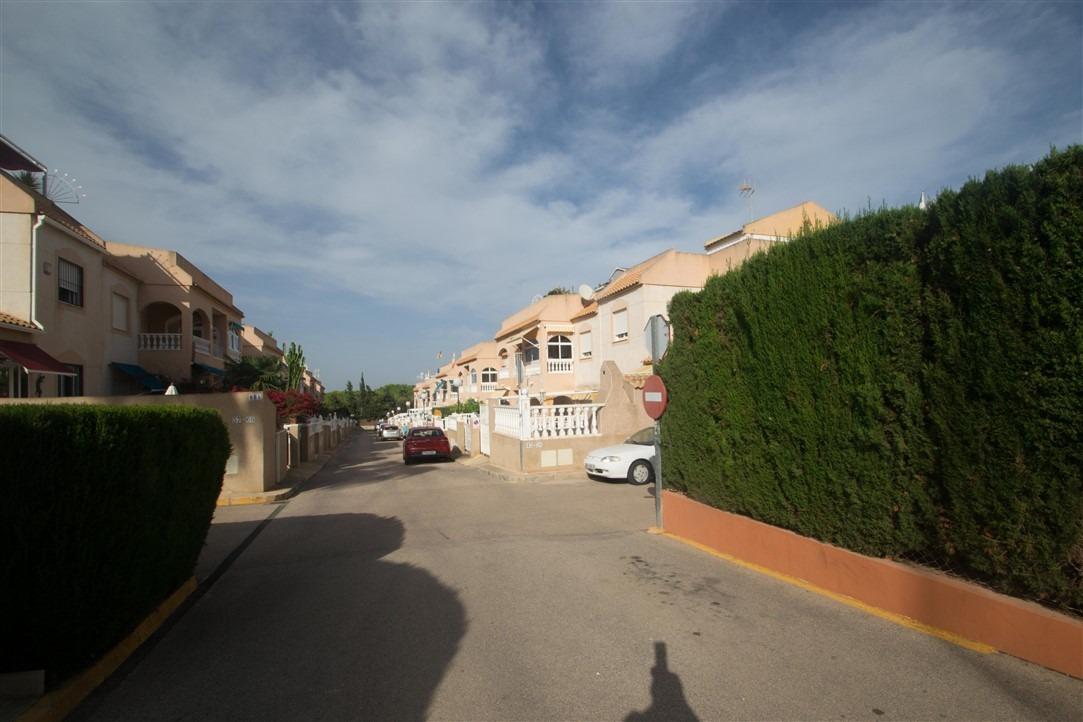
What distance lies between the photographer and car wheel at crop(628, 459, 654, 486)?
48.4 feet

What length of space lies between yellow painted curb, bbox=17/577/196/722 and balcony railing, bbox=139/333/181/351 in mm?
20687

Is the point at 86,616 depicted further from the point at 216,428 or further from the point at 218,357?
the point at 218,357

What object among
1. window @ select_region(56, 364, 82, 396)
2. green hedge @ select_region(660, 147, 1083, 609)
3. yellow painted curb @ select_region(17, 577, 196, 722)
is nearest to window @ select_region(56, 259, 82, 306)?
window @ select_region(56, 364, 82, 396)

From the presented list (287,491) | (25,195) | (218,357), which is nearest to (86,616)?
(287,491)

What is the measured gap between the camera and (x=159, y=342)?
77.0 feet

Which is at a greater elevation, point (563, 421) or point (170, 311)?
point (170, 311)

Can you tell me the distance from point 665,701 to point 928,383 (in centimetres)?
320

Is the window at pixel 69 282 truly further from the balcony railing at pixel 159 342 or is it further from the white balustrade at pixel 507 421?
the white balustrade at pixel 507 421

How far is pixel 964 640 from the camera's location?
4570mm

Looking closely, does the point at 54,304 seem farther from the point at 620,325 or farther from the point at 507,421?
the point at 620,325

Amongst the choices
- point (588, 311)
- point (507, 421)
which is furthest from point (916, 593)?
point (588, 311)

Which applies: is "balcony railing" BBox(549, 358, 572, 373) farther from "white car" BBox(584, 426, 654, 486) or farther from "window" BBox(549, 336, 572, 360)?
"white car" BBox(584, 426, 654, 486)

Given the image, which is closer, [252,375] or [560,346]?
[252,375]

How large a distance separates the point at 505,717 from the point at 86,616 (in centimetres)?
292
